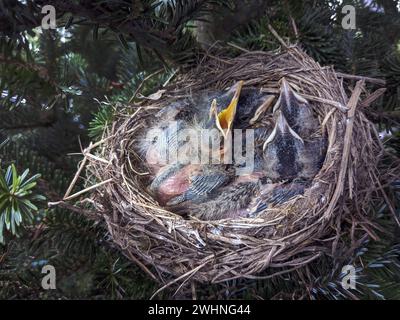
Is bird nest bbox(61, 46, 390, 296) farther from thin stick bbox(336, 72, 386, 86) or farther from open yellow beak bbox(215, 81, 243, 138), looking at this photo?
open yellow beak bbox(215, 81, 243, 138)

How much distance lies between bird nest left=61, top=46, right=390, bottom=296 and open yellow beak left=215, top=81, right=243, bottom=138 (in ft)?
0.73

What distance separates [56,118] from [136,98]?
0.92 ft

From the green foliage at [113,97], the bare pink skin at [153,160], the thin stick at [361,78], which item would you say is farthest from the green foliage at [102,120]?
the thin stick at [361,78]

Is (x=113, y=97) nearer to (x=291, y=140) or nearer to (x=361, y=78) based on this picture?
(x=291, y=140)

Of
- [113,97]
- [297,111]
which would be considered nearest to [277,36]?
[297,111]

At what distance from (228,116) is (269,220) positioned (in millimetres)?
489

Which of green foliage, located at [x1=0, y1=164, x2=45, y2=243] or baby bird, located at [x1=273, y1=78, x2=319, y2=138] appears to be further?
baby bird, located at [x1=273, y1=78, x2=319, y2=138]

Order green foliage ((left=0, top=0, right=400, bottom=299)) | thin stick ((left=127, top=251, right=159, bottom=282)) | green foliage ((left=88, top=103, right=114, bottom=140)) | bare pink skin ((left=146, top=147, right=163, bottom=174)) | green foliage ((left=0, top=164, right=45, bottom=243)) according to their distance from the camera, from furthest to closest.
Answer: bare pink skin ((left=146, top=147, right=163, bottom=174)) < green foliage ((left=88, top=103, right=114, bottom=140)) < thin stick ((left=127, top=251, right=159, bottom=282)) < green foliage ((left=0, top=0, right=400, bottom=299)) < green foliage ((left=0, top=164, right=45, bottom=243))

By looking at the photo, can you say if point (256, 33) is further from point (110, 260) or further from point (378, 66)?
point (110, 260)

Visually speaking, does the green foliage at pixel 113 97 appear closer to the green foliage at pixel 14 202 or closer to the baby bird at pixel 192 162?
the green foliage at pixel 14 202

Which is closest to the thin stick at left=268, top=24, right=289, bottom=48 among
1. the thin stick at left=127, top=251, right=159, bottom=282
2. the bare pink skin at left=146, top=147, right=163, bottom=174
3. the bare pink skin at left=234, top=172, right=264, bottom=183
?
the bare pink skin at left=234, top=172, right=264, bottom=183

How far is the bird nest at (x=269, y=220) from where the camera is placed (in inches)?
40.4

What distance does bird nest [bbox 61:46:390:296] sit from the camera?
3.37ft
